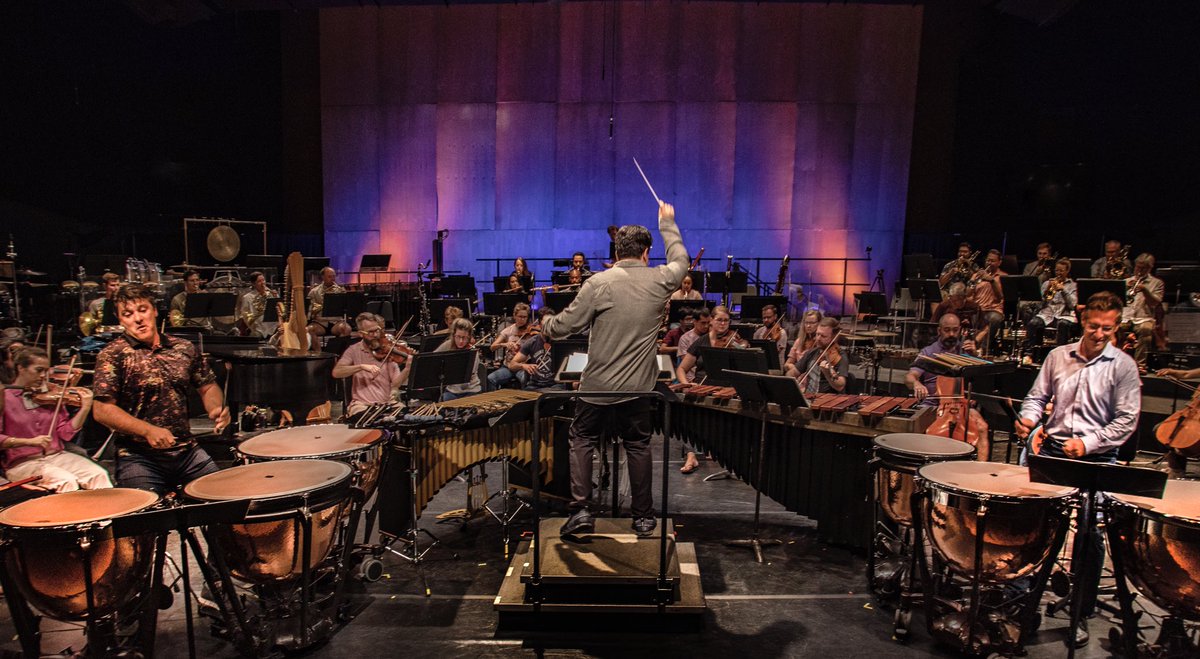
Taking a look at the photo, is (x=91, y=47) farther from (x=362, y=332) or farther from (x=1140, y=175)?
(x=1140, y=175)

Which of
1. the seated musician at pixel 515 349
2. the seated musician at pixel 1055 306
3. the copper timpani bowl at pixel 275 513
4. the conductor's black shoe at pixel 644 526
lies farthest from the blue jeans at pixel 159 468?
the seated musician at pixel 1055 306

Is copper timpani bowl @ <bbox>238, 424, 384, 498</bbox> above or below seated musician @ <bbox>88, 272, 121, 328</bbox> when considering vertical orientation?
below

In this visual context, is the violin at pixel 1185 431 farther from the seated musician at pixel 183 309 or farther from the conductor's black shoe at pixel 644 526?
the seated musician at pixel 183 309

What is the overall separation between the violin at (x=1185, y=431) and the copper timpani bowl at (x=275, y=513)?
607 cm

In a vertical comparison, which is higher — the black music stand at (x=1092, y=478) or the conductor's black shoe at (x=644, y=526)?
the black music stand at (x=1092, y=478)

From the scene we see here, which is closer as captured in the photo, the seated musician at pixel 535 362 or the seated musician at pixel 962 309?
the seated musician at pixel 535 362

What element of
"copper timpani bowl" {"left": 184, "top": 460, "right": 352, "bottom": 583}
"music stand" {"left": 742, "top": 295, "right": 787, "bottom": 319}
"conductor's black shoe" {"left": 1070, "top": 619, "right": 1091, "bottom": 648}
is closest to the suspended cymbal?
"music stand" {"left": 742, "top": 295, "right": 787, "bottom": 319}

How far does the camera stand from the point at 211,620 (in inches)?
165

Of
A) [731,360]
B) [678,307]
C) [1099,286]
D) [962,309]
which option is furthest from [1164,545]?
[678,307]

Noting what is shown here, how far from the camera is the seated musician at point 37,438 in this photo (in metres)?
4.63

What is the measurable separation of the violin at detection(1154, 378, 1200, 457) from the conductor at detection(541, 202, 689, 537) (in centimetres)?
444

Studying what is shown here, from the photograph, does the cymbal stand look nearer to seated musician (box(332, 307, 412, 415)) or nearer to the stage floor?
the stage floor

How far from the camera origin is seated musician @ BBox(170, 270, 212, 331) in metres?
9.60

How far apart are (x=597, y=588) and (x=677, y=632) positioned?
0.48 m
